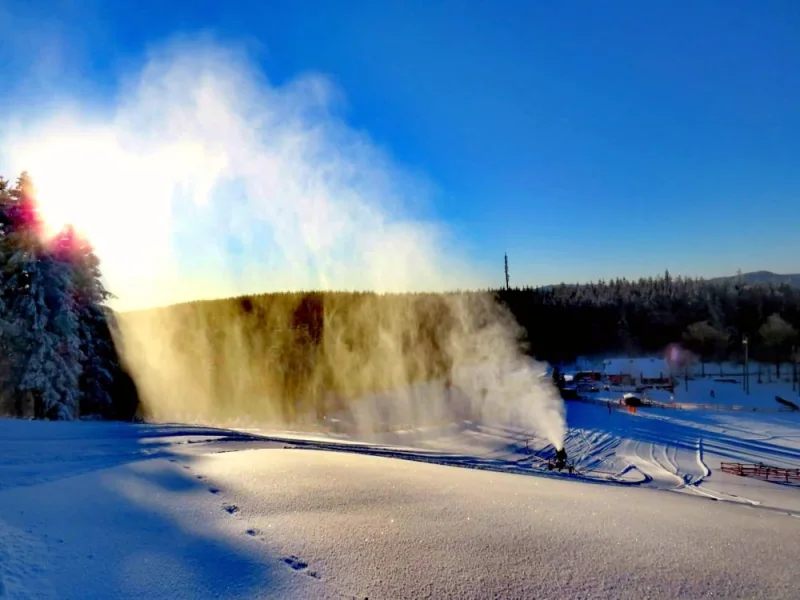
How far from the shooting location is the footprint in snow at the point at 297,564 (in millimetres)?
5154

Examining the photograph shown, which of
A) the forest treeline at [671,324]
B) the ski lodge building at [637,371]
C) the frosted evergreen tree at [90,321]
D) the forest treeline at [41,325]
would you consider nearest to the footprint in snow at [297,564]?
the forest treeline at [41,325]

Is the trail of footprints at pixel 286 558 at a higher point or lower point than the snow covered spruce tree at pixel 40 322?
lower

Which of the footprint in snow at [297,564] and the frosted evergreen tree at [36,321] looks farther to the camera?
the frosted evergreen tree at [36,321]

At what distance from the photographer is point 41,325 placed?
24.0 meters

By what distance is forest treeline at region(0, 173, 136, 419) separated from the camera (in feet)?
78.7

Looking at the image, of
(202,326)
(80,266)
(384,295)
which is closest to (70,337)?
(80,266)

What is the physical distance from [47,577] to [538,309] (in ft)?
254

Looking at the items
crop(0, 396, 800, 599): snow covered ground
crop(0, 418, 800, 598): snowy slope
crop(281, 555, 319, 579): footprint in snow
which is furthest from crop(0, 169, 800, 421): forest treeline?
crop(281, 555, 319, 579): footprint in snow

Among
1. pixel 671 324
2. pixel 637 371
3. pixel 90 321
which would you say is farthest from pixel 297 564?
pixel 671 324

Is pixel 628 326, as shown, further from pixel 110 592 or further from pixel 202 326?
pixel 110 592

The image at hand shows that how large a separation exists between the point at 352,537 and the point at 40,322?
23.4 m

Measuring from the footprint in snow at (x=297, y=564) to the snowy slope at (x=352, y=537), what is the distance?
24 millimetres

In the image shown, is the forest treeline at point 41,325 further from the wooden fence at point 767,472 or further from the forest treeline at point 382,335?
the wooden fence at point 767,472

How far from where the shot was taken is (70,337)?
2508 centimetres
